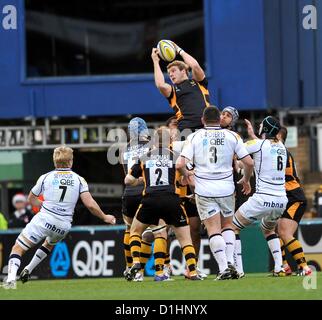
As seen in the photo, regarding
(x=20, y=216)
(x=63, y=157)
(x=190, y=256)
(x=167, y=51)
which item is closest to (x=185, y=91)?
(x=167, y=51)

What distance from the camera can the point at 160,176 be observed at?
1689cm

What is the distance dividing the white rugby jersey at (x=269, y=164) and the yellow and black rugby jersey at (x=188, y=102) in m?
1.16

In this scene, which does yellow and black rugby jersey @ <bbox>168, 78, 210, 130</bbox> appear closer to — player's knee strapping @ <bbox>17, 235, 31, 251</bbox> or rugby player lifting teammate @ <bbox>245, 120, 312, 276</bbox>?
rugby player lifting teammate @ <bbox>245, 120, 312, 276</bbox>

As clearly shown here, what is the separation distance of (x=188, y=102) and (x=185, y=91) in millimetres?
181

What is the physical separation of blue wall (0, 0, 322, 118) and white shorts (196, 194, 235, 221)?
→ 39.1 ft

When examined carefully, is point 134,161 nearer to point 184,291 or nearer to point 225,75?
point 184,291

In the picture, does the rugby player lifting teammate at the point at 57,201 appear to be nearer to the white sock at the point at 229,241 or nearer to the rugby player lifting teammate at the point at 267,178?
the white sock at the point at 229,241

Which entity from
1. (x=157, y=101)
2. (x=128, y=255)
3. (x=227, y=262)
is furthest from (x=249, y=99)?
(x=227, y=262)

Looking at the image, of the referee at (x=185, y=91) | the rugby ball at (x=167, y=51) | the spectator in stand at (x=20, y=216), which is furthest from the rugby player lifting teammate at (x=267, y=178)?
the spectator in stand at (x=20, y=216)

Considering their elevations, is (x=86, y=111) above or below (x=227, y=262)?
above

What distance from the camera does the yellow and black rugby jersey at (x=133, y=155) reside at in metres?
17.8

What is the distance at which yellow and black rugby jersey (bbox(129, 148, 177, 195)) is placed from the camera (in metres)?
16.9

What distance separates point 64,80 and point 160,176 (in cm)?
1344
